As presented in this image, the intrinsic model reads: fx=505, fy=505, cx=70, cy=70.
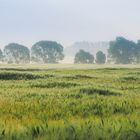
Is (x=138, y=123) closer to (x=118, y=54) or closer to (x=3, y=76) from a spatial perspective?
(x=3, y=76)

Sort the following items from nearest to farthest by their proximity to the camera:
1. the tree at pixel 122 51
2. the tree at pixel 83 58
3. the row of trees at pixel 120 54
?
the tree at pixel 122 51, the row of trees at pixel 120 54, the tree at pixel 83 58

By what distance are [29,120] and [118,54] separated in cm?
17492

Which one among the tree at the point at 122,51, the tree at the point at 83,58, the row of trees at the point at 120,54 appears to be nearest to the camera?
the tree at the point at 122,51

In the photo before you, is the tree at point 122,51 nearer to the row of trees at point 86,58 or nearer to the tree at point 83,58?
the row of trees at point 86,58

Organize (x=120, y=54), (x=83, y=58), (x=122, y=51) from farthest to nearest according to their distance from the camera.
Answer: (x=83, y=58) → (x=122, y=51) → (x=120, y=54)

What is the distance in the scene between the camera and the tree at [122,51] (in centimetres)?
18175

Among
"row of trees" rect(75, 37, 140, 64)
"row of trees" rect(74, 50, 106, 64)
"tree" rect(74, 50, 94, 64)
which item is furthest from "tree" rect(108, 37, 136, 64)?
"tree" rect(74, 50, 94, 64)

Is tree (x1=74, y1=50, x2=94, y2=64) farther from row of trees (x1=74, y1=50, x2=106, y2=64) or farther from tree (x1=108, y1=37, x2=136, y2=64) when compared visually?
tree (x1=108, y1=37, x2=136, y2=64)

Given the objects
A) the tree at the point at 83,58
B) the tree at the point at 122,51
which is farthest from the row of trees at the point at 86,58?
the tree at the point at 122,51

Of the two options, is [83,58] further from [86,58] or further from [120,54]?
[120,54]

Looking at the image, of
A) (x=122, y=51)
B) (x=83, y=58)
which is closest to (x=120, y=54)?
(x=122, y=51)

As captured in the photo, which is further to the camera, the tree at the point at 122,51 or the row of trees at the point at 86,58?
the row of trees at the point at 86,58

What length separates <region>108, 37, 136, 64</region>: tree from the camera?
18175 centimetres

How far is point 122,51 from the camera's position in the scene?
610 ft
